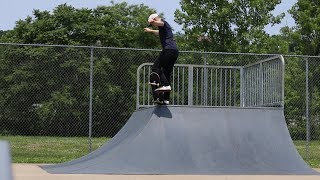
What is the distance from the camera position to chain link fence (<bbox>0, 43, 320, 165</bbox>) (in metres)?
15.5

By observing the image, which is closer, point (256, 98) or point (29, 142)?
point (256, 98)

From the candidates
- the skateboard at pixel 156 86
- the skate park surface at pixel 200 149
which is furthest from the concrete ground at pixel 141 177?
the skateboard at pixel 156 86

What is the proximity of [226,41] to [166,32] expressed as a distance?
19875mm

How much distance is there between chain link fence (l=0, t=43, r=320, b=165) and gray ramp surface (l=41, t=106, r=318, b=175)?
16.7 feet

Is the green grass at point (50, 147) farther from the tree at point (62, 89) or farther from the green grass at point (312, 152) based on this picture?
the tree at point (62, 89)

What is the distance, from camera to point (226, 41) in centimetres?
2978

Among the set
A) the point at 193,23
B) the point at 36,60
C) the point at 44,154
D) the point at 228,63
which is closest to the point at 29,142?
the point at 44,154

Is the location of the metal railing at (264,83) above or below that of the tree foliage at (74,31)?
below

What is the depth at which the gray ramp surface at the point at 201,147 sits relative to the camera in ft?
30.7

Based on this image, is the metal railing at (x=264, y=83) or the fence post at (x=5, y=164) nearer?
the fence post at (x=5, y=164)

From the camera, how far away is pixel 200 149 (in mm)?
9625

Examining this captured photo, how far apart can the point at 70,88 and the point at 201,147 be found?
6.94 metres

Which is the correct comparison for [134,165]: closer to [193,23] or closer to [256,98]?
[256,98]

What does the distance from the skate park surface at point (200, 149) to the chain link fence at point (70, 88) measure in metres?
5.10
